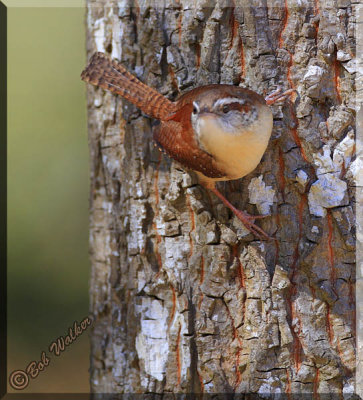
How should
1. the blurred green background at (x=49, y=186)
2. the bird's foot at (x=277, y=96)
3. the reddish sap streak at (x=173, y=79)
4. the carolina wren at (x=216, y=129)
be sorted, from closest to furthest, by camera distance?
the carolina wren at (x=216, y=129) < the bird's foot at (x=277, y=96) < the reddish sap streak at (x=173, y=79) < the blurred green background at (x=49, y=186)

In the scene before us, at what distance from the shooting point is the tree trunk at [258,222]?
172cm

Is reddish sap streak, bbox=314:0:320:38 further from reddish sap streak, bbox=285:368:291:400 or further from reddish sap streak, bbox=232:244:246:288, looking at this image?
reddish sap streak, bbox=285:368:291:400

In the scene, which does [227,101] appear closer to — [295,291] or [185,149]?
[185,149]

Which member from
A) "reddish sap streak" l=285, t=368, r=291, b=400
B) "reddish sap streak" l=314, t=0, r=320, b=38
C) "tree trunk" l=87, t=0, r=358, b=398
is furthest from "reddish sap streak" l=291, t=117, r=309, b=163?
"reddish sap streak" l=285, t=368, r=291, b=400

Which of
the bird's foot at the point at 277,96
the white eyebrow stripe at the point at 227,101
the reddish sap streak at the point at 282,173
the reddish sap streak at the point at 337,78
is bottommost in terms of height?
the reddish sap streak at the point at 282,173

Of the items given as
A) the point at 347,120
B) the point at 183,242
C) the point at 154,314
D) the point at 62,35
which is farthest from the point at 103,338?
the point at 62,35

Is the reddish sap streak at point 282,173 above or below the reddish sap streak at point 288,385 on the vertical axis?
above

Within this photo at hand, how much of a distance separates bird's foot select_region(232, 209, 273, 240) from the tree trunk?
24 mm

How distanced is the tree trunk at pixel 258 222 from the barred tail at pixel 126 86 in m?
0.10

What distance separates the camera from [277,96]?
1711 millimetres

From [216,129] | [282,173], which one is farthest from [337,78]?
[216,129]

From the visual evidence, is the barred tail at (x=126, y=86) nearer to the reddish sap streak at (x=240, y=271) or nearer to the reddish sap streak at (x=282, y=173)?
the reddish sap streak at (x=282, y=173)

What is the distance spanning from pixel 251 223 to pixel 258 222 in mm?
40

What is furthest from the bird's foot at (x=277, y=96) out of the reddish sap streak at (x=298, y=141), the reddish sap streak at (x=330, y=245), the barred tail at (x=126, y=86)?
the reddish sap streak at (x=330, y=245)
